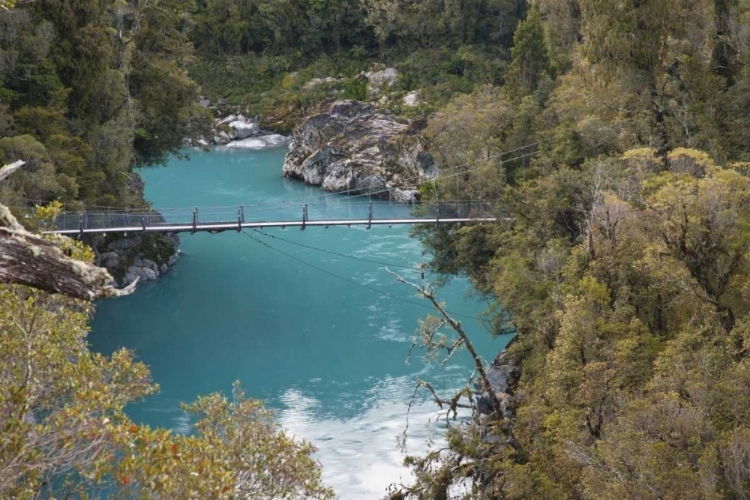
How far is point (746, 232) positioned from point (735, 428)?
9.83 ft

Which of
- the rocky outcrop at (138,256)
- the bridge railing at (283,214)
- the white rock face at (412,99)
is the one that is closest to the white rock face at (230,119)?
the white rock face at (412,99)

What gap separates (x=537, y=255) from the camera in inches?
582

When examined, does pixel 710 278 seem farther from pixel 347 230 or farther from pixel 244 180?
pixel 244 180

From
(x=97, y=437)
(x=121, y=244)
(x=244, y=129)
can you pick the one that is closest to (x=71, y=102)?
(x=121, y=244)

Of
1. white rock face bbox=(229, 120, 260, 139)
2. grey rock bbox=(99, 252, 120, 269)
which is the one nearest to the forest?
grey rock bbox=(99, 252, 120, 269)

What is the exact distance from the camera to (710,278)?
1036 centimetres

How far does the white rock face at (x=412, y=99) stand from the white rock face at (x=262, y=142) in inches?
231

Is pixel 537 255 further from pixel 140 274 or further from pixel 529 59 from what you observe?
pixel 140 274

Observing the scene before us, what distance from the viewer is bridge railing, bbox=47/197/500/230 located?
1730 centimetres

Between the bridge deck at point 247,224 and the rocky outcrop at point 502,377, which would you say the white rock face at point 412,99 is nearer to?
the bridge deck at point 247,224

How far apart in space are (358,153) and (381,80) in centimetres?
893

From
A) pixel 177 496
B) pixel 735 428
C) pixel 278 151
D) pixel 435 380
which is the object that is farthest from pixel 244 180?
pixel 177 496

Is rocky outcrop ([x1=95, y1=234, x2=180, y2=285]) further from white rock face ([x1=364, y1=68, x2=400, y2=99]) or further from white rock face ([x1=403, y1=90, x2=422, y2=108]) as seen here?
white rock face ([x1=364, y1=68, x2=400, y2=99])

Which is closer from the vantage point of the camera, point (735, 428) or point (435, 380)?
point (735, 428)
